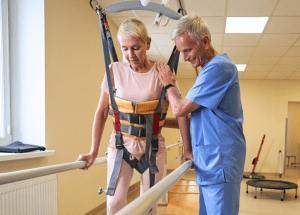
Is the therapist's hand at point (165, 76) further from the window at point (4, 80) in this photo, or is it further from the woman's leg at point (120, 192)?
the window at point (4, 80)

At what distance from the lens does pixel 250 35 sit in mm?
4629

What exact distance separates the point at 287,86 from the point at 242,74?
5.72 feet

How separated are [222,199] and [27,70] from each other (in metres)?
2.07

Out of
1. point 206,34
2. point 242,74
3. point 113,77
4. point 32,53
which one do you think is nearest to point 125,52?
A: point 113,77

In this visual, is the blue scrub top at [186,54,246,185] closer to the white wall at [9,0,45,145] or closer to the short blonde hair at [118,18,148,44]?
the short blonde hair at [118,18,148,44]

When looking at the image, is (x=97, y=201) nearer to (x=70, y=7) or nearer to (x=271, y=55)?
(x=70, y=7)

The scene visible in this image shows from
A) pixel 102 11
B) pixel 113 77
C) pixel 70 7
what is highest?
pixel 70 7

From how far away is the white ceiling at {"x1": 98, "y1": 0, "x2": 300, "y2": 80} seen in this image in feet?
11.5

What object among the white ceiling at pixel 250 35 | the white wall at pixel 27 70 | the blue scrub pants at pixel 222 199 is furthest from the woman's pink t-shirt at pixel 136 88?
the white ceiling at pixel 250 35

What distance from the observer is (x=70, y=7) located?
2.95 m

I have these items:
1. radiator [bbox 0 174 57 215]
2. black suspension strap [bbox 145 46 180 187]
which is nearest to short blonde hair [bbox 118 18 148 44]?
black suspension strap [bbox 145 46 180 187]

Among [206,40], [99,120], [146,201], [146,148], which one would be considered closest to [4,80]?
[99,120]

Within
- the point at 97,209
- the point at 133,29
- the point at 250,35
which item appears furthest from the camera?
the point at 250,35

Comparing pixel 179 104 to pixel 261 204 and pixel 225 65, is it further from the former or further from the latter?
pixel 261 204
